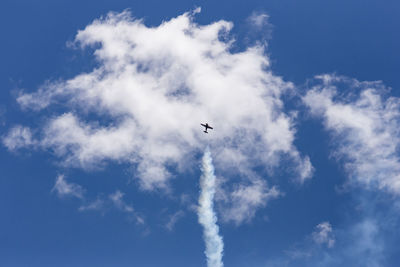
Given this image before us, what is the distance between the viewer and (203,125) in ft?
60.9

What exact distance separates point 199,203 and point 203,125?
126 ft

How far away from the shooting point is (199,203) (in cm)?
1588

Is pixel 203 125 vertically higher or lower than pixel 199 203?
higher

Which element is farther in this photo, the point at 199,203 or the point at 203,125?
the point at 203,125
